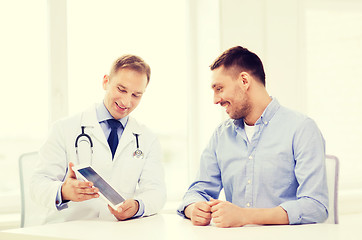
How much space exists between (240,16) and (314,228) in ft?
7.21

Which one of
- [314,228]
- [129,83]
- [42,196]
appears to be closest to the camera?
[314,228]

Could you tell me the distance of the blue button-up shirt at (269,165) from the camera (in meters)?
1.86

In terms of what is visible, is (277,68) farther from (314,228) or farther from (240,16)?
(314,228)

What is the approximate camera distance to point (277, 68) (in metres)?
3.60

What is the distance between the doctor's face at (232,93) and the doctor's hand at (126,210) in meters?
0.59

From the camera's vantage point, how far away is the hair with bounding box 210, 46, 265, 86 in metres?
2.12

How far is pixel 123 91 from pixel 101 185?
0.58m

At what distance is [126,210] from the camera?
1909 millimetres

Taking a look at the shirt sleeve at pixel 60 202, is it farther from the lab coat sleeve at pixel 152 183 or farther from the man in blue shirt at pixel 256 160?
the man in blue shirt at pixel 256 160

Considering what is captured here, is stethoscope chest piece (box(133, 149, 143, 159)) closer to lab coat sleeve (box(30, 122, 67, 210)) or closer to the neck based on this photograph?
lab coat sleeve (box(30, 122, 67, 210))

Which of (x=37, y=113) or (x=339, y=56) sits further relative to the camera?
(x=339, y=56)

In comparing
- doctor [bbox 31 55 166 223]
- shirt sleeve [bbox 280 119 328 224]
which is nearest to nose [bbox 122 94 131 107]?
doctor [bbox 31 55 166 223]

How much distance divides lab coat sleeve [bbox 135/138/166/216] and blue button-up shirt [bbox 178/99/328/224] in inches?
6.4

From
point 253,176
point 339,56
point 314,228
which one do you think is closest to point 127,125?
point 253,176
